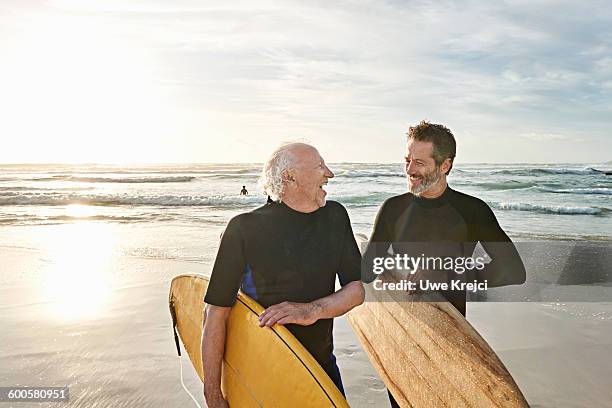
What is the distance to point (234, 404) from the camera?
2162 mm

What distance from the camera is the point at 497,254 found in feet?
8.43

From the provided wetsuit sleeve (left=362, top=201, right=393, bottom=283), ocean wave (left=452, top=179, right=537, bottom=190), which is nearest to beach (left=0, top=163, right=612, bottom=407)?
wetsuit sleeve (left=362, top=201, right=393, bottom=283)

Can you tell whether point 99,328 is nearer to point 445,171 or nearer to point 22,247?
point 445,171

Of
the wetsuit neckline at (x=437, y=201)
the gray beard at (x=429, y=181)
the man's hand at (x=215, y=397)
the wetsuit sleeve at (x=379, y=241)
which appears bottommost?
the man's hand at (x=215, y=397)

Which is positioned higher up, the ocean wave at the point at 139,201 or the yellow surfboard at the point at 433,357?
the yellow surfboard at the point at 433,357

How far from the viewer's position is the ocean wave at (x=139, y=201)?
55.5 ft

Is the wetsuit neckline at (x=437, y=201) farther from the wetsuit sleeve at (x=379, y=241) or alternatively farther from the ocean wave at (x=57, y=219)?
the ocean wave at (x=57, y=219)

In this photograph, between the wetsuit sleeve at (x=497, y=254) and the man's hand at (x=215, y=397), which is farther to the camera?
the wetsuit sleeve at (x=497, y=254)

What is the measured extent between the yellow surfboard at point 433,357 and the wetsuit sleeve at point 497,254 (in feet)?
0.79

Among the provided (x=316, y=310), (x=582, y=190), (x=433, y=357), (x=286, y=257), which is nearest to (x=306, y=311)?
(x=316, y=310)

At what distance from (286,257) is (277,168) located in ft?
1.04

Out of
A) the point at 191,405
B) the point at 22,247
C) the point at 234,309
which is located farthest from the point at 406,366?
the point at 22,247

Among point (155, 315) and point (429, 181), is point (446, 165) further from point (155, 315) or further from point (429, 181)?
point (155, 315)

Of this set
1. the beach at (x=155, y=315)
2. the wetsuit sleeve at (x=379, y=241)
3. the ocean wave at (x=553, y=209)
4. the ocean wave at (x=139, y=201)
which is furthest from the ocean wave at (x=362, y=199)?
the wetsuit sleeve at (x=379, y=241)
